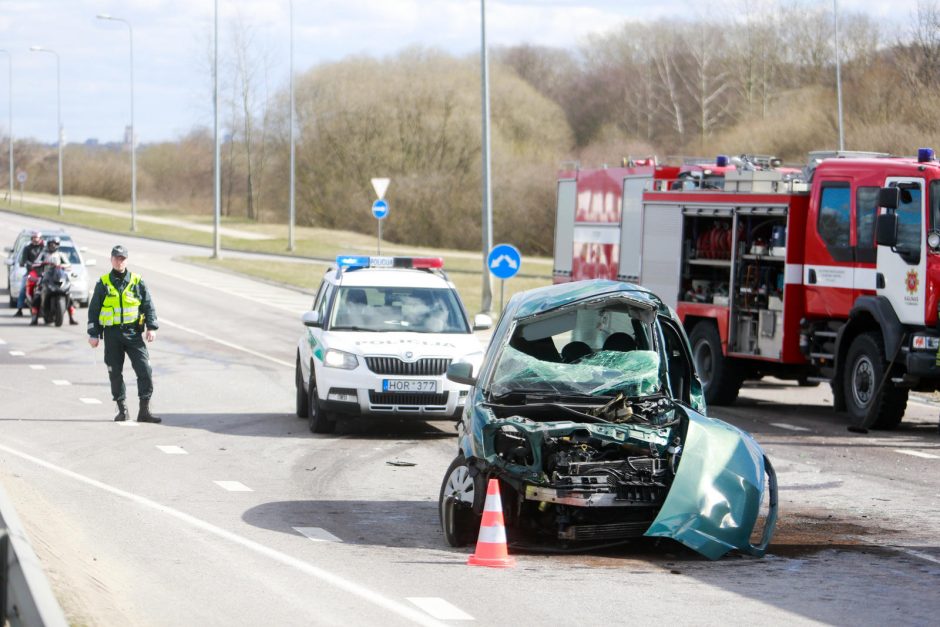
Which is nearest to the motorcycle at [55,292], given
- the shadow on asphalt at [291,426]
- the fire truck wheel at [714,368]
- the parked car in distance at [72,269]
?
the parked car in distance at [72,269]

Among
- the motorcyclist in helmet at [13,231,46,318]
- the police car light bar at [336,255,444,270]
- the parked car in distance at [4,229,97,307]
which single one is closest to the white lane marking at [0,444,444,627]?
the police car light bar at [336,255,444,270]

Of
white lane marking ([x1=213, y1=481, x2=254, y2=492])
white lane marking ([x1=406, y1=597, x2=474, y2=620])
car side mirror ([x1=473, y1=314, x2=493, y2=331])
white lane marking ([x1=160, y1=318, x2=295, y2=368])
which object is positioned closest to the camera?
white lane marking ([x1=406, y1=597, x2=474, y2=620])

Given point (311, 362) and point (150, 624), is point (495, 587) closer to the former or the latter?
point (150, 624)

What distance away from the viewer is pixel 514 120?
279 ft

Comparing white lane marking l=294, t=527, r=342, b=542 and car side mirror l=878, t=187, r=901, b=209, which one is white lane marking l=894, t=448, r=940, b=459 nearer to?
car side mirror l=878, t=187, r=901, b=209

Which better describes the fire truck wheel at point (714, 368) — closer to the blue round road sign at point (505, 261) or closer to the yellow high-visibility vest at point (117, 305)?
the yellow high-visibility vest at point (117, 305)

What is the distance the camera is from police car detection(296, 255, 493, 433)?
1541 centimetres

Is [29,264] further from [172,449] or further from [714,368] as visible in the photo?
[172,449]

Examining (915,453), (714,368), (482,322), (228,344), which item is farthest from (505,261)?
(915,453)

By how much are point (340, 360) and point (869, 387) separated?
6012 millimetres

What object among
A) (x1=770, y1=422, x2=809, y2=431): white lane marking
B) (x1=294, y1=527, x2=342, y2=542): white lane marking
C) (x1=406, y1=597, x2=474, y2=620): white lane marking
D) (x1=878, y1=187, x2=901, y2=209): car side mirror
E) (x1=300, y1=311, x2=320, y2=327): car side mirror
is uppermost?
(x1=878, y1=187, x2=901, y2=209): car side mirror

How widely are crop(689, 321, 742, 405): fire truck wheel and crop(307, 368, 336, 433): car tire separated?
564 cm

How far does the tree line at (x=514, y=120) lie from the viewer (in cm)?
7606

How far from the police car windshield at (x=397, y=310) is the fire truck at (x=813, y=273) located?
4153 mm
